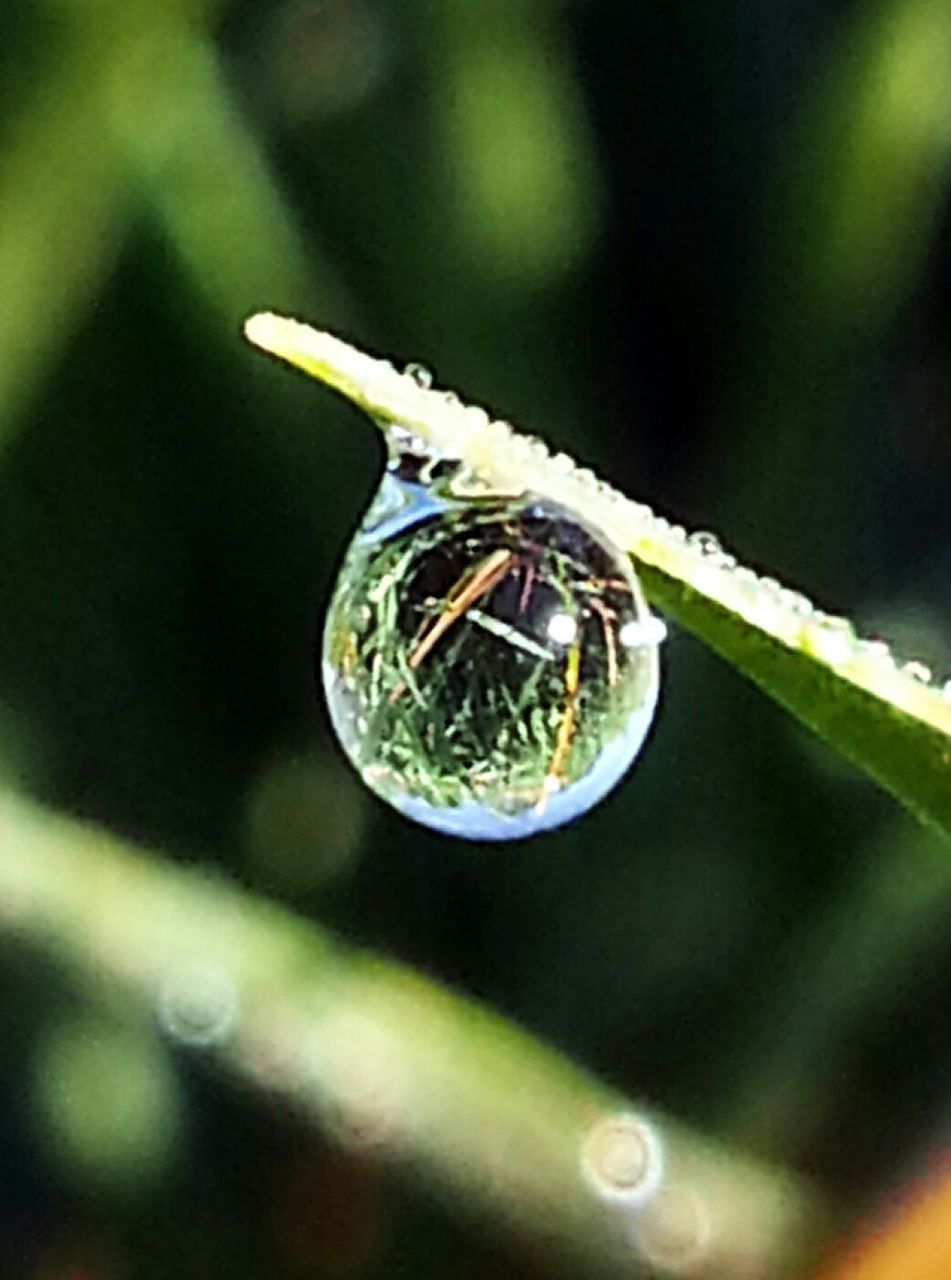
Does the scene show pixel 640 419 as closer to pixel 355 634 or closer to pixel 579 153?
pixel 579 153

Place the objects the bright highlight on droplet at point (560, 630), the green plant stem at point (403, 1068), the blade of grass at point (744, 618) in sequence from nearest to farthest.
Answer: the blade of grass at point (744, 618)
the bright highlight on droplet at point (560, 630)
the green plant stem at point (403, 1068)

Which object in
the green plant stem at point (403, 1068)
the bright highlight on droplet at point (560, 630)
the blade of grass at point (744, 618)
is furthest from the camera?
the green plant stem at point (403, 1068)

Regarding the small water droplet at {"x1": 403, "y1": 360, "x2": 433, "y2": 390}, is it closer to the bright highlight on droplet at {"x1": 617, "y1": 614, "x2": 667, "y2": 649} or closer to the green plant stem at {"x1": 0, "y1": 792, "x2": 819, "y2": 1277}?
the bright highlight on droplet at {"x1": 617, "y1": 614, "x2": 667, "y2": 649}

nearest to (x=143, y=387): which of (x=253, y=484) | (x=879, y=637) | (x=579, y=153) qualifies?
(x=253, y=484)

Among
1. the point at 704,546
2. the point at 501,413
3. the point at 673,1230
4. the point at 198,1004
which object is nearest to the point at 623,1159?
the point at 673,1230

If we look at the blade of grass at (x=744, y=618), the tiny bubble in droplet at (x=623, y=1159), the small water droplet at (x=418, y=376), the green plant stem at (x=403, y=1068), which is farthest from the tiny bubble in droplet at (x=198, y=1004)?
the blade of grass at (x=744, y=618)

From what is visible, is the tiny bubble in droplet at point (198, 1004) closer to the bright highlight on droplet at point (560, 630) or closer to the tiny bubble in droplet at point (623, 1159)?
the tiny bubble in droplet at point (623, 1159)

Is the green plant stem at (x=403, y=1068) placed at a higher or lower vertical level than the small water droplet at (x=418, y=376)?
lower
